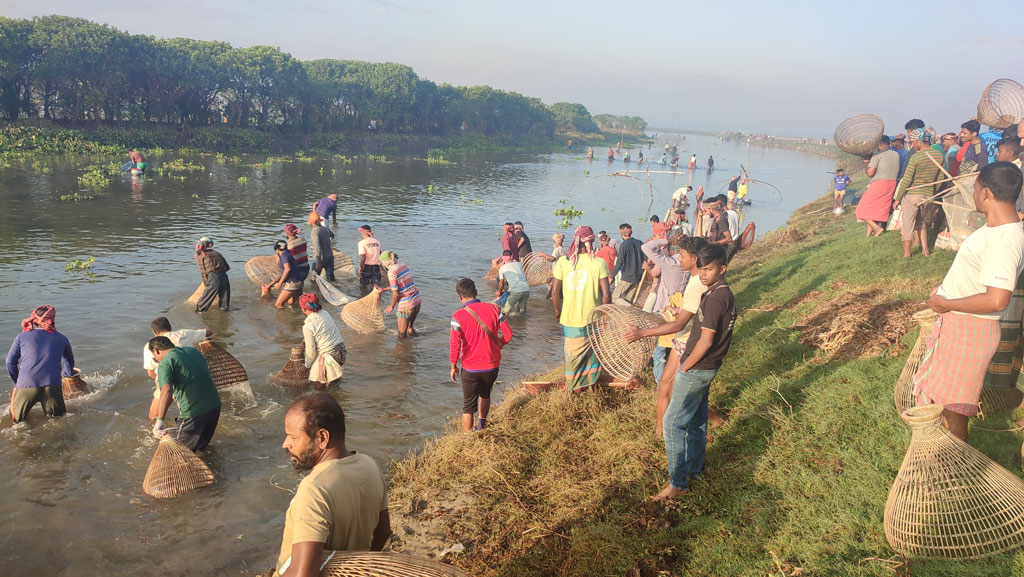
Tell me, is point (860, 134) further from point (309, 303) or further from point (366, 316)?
point (309, 303)

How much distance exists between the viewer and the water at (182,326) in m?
5.51

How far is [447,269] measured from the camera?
17.0m

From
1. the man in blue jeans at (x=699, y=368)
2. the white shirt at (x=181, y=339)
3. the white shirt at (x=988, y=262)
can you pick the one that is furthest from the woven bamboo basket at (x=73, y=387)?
the white shirt at (x=988, y=262)

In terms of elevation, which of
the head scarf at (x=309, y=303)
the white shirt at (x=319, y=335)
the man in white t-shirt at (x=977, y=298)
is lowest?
the white shirt at (x=319, y=335)

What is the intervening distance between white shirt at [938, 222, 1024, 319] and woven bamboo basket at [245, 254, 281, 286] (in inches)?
485

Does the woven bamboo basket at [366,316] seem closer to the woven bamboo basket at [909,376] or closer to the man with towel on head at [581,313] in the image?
the man with towel on head at [581,313]

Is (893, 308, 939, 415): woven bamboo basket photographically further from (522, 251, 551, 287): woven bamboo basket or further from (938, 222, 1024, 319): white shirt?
(522, 251, 551, 287): woven bamboo basket

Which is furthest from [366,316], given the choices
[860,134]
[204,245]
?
[860,134]

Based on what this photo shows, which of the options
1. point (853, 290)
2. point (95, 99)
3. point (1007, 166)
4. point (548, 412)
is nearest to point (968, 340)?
point (1007, 166)

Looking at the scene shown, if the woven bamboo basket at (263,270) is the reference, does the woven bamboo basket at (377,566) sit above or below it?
above

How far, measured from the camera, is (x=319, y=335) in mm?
8148

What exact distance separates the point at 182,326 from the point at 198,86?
1927 inches

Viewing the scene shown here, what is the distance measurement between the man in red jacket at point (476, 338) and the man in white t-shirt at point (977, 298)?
3.87 meters

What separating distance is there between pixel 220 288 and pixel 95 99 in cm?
4311
